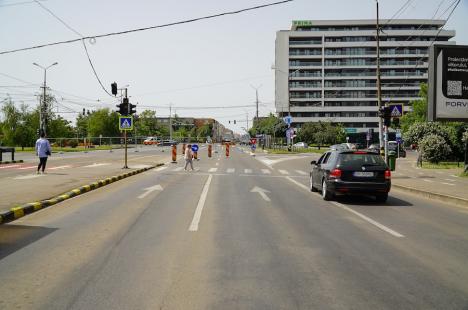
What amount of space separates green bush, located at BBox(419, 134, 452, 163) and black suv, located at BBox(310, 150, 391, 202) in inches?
730

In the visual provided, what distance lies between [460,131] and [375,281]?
29.6 metres

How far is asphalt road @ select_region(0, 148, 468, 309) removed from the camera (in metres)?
4.30

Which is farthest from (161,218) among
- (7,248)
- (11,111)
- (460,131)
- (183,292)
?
(11,111)

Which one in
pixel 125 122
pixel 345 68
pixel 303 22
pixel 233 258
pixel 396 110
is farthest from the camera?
pixel 345 68

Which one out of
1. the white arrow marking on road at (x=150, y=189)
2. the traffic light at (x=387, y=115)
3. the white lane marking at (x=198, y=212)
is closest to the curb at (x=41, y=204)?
the white arrow marking on road at (x=150, y=189)

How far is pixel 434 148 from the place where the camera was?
2881cm

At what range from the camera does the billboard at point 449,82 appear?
19141 millimetres

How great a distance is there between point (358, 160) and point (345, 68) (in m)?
96.5

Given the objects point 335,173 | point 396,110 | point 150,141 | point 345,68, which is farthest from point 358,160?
point 345,68

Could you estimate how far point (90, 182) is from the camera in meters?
15.7

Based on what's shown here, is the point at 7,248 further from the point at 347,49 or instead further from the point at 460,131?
the point at 347,49

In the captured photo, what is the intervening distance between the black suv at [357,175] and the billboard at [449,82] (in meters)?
8.69

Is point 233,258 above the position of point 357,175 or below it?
below

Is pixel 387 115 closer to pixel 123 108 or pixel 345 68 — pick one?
pixel 123 108
